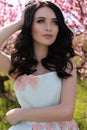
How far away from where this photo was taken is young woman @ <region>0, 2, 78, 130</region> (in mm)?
2992

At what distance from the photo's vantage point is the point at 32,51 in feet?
10.4

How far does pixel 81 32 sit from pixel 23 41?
354 cm

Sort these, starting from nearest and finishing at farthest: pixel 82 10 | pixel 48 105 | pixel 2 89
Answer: pixel 48 105 → pixel 82 10 → pixel 2 89

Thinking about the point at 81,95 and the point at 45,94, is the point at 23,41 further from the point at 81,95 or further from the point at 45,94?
the point at 81,95

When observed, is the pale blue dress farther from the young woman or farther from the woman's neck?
the woman's neck

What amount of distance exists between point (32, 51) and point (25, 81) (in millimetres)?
219

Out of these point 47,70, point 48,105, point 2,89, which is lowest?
point 2,89

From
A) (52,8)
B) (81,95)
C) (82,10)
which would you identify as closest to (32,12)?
(52,8)

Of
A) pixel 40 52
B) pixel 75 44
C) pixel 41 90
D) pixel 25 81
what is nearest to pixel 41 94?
pixel 41 90

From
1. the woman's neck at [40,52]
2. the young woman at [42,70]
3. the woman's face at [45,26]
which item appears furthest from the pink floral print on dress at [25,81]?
the woman's face at [45,26]

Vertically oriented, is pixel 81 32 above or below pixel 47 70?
below

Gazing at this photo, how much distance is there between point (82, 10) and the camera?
657cm

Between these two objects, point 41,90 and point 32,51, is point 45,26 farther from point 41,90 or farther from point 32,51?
point 41,90

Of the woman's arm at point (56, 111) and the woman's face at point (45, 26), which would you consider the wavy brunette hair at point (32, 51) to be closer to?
the woman's face at point (45, 26)
